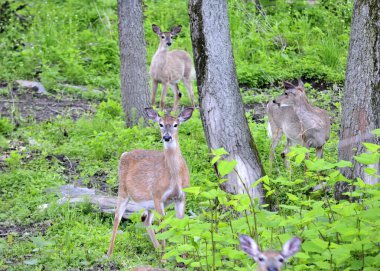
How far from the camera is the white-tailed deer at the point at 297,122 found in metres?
11.9

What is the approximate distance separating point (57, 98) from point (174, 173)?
6.81 metres

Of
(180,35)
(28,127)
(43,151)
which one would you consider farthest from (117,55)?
(43,151)

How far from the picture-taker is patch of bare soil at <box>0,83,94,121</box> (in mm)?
14609

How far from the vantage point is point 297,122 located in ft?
39.9

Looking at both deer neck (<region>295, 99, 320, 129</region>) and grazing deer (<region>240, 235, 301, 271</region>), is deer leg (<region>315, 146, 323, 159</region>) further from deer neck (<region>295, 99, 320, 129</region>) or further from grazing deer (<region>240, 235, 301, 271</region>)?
grazing deer (<region>240, 235, 301, 271</region>)

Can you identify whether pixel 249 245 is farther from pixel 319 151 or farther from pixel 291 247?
pixel 319 151

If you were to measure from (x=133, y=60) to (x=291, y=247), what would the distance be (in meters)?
7.65

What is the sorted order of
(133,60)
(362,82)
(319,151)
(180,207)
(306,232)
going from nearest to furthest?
(306,232), (362,82), (180,207), (319,151), (133,60)

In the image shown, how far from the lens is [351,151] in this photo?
922 centimetres

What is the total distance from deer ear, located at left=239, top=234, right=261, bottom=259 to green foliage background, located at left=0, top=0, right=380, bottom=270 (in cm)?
26

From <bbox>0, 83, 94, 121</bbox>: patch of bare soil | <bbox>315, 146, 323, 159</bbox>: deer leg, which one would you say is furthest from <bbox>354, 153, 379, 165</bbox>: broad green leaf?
<bbox>0, 83, 94, 121</bbox>: patch of bare soil

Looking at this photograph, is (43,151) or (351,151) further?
(43,151)

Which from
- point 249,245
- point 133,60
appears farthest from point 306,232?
point 133,60

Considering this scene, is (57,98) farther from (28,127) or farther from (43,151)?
(43,151)
